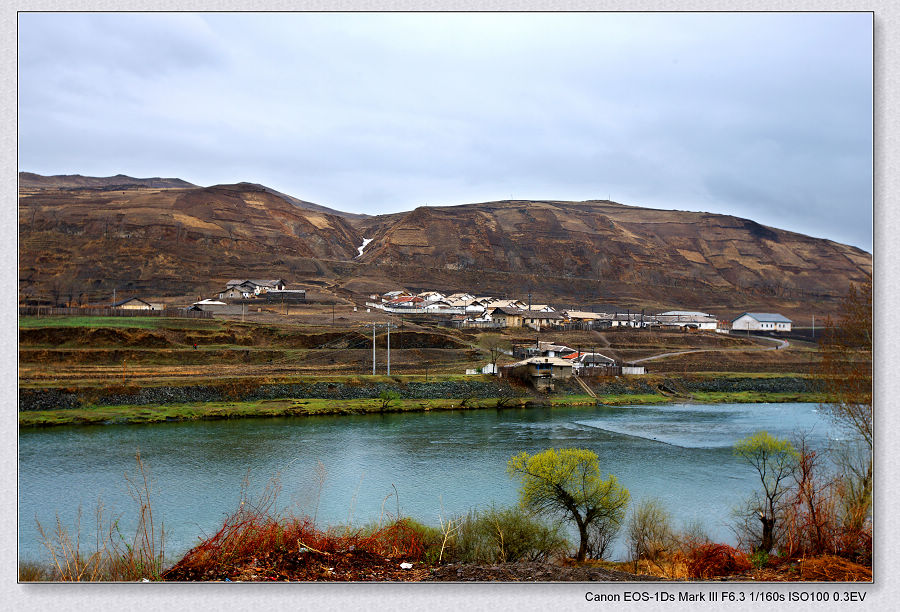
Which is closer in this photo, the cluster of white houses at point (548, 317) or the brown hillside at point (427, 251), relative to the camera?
the cluster of white houses at point (548, 317)

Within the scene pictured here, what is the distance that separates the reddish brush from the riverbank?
10485 mm

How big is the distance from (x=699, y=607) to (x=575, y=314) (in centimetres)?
3199

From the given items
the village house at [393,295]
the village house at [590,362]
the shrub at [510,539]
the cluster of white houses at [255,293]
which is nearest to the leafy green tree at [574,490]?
the shrub at [510,539]

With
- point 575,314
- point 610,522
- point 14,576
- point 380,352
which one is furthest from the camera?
point 575,314

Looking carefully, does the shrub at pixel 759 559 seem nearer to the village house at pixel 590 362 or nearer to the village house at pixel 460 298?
the village house at pixel 590 362

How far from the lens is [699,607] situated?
3564 millimetres

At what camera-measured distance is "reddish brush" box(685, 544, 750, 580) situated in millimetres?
4215

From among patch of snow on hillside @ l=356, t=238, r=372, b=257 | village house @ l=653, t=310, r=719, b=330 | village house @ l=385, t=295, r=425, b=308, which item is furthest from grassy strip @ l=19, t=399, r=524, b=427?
patch of snow on hillside @ l=356, t=238, r=372, b=257

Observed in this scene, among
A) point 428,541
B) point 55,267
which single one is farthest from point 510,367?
point 55,267

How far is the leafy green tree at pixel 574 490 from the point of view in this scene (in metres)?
5.91

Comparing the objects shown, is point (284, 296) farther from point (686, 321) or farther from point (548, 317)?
point (686, 321)

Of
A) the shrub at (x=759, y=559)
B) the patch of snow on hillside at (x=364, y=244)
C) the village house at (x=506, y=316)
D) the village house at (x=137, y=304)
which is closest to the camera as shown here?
the shrub at (x=759, y=559)

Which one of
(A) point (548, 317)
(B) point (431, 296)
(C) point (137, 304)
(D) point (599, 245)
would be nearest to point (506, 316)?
(A) point (548, 317)

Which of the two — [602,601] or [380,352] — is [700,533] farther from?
[380,352]
